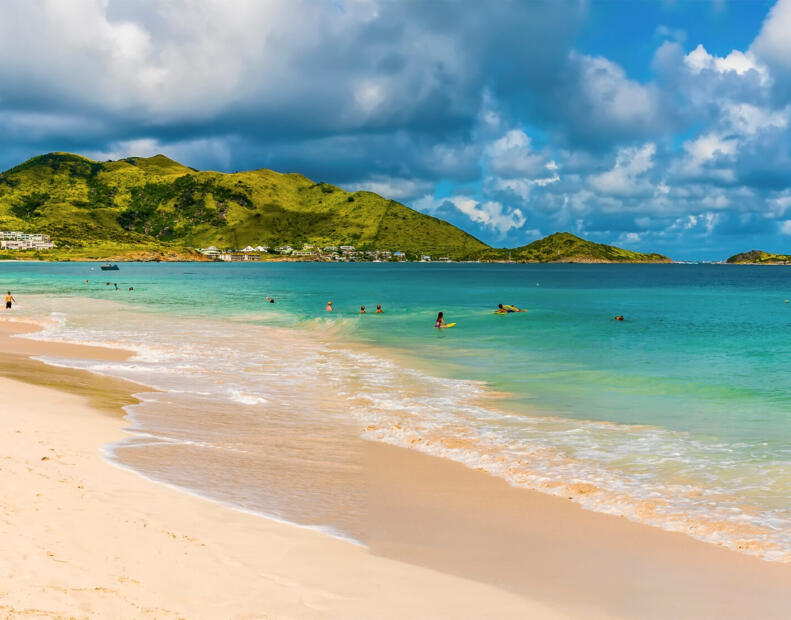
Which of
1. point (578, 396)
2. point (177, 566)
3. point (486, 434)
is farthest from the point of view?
point (578, 396)

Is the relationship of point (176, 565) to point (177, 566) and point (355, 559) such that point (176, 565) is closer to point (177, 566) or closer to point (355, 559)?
point (177, 566)

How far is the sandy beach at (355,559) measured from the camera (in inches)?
277

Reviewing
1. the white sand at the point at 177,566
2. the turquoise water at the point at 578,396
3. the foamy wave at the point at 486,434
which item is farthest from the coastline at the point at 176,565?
the turquoise water at the point at 578,396

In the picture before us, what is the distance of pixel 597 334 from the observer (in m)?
48.5

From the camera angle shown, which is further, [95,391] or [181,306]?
[181,306]

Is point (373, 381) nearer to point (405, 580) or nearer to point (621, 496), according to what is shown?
point (621, 496)

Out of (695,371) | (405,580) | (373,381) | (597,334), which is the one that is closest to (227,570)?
(405,580)

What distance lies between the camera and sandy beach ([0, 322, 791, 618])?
7035 mm

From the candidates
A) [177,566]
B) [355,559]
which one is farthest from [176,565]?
[355,559]

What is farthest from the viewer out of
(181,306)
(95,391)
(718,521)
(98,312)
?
(181,306)

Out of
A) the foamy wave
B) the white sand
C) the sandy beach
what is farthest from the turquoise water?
the white sand

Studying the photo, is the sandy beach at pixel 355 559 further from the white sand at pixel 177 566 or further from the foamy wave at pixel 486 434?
the foamy wave at pixel 486 434

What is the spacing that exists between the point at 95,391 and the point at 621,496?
18363 mm

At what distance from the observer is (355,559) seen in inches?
347
